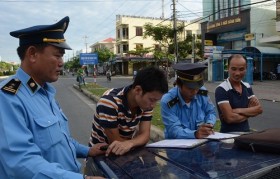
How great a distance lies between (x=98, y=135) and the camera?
100 inches

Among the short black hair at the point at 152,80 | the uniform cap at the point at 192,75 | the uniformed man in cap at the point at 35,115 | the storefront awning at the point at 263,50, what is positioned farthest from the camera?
the storefront awning at the point at 263,50

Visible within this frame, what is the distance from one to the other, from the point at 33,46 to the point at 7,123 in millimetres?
477

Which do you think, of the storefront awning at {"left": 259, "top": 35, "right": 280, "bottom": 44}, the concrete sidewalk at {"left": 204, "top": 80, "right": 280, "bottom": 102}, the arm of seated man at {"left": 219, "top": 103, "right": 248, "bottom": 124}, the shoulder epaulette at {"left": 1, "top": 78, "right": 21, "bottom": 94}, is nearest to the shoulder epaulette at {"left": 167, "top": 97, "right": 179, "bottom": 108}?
the arm of seated man at {"left": 219, "top": 103, "right": 248, "bottom": 124}

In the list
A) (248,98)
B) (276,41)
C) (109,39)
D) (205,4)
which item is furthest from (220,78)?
(109,39)

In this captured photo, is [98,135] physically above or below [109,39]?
below

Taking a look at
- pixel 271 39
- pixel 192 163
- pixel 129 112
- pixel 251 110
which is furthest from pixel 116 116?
pixel 271 39

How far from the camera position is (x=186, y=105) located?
2.99 m

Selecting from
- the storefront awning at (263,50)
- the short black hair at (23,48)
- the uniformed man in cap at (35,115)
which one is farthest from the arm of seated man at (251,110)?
the storefront awning at (263,50)

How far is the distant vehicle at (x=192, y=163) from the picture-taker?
5.27 ft

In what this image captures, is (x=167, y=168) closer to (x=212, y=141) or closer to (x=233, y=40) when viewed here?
(x=212, y=141)

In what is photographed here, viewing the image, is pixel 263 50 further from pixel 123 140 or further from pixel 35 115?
pixel 35 115

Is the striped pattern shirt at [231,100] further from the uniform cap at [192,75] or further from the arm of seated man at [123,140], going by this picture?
the arm of seated man at [123,140]

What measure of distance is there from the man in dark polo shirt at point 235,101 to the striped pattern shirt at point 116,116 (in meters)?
1.10

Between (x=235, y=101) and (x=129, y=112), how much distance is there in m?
1.48
